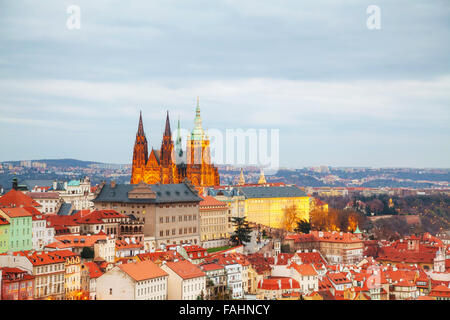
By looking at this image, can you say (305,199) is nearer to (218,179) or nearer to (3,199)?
(218,179)

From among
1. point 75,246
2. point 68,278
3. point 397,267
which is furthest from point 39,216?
point 397,267

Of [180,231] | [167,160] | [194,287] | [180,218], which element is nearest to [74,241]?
[194,287]

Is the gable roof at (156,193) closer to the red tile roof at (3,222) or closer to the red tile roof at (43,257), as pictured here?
the red tile roof at (3,222)

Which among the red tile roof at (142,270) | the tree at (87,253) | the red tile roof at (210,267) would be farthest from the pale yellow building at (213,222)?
the red tile roof at (142,270)

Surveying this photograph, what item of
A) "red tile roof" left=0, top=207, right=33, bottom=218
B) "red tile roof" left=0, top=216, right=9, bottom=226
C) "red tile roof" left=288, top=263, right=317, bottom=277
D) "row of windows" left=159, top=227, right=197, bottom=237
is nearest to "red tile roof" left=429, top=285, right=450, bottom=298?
"red tile roof" left=288, top=263, right=317, bottom=277

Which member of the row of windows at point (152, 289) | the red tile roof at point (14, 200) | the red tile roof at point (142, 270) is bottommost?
the row of windows at point (152, 289)

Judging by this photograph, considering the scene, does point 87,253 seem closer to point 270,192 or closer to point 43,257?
point 43,257

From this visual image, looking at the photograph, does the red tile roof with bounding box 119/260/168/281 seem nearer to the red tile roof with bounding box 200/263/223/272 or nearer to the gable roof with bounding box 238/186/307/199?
the red tile roof with bounding box 200/263/223/272
